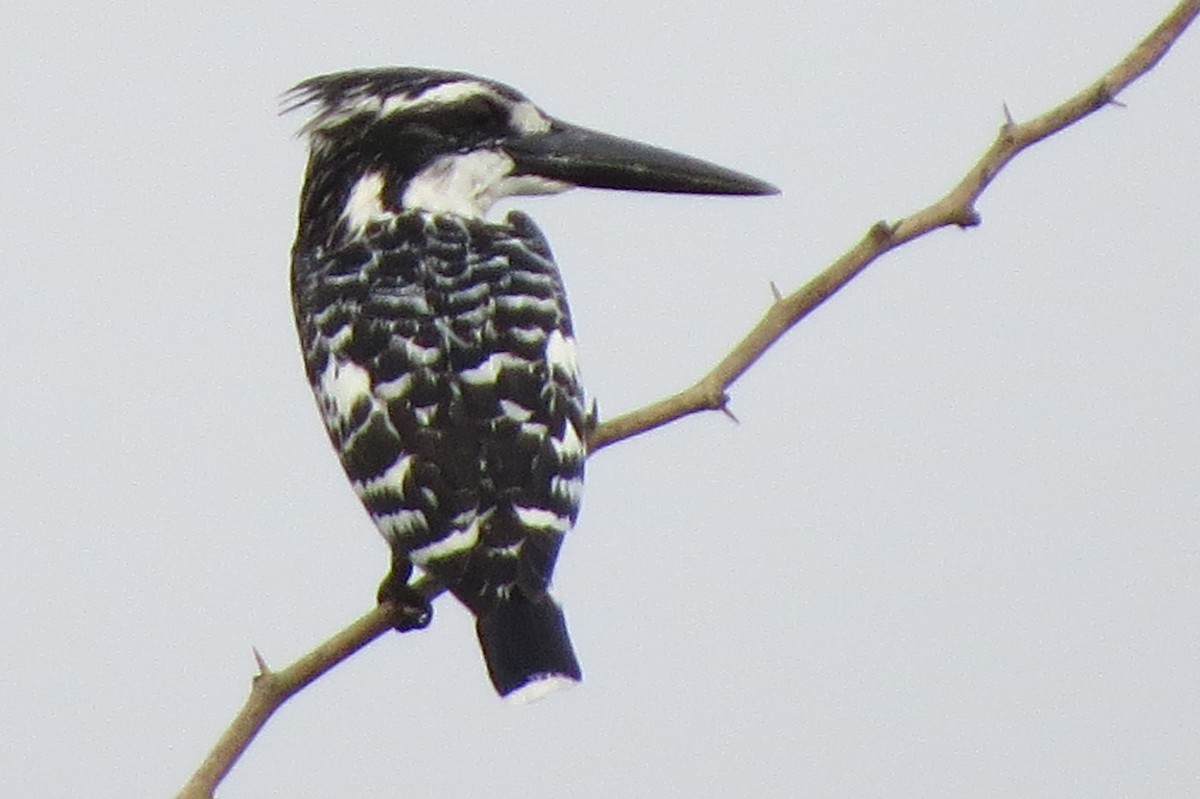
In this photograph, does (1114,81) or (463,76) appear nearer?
(1114,81)

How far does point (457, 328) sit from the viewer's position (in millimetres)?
4164

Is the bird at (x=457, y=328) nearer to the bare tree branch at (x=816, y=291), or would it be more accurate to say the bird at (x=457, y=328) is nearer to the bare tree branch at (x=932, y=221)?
the bare tree branch at (x=816, y=291)

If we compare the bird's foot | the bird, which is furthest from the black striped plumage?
the bird's foot

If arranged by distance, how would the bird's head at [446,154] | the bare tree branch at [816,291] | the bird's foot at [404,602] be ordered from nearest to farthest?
the bare tree branch at [816,291] < the bird's foot at [404,602] < the bird's head at [446,154]

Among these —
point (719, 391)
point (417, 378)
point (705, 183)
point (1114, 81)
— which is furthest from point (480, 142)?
point (1114, 81)

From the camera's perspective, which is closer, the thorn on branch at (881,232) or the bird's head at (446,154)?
the thorn on branch at (881,232)

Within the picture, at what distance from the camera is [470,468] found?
385 centimetres

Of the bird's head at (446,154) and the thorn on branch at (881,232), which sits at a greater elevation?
the bird's head at (446,154)

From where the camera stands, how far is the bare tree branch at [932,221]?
11.5ft

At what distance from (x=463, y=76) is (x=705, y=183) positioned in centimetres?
62

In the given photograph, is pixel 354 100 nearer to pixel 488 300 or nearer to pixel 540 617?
pixel 488 300

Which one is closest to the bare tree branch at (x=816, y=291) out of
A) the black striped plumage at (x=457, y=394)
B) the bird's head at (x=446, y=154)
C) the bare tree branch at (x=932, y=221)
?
the bare tree branch at (x=932, y=221)

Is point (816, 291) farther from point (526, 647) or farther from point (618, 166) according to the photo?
point (618, 166)

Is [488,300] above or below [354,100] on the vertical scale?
below
